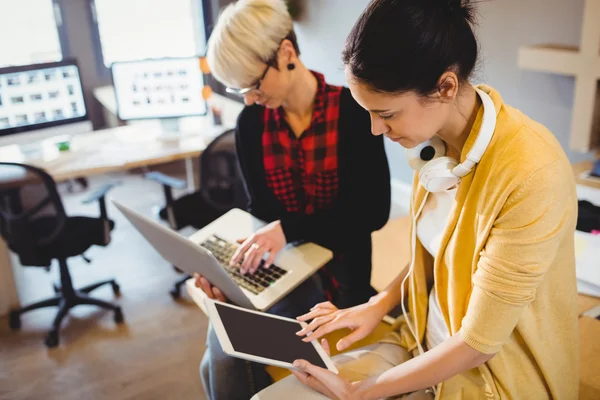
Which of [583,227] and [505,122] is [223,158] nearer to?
[583,227]

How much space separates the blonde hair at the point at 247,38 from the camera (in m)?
1.47

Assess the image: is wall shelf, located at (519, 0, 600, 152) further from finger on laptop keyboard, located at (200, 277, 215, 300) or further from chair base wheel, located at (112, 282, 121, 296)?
chair base wheel, located at (112, 282, 121, 296)

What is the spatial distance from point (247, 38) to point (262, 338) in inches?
29.8

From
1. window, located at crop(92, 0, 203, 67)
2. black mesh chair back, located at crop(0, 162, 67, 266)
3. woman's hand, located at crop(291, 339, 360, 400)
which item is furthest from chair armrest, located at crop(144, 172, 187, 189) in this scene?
window, located at crop(92, 0, 203, 67)

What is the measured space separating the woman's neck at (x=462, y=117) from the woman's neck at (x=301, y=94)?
26.3 inches

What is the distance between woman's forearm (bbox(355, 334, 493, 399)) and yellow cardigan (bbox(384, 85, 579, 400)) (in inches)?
1.1

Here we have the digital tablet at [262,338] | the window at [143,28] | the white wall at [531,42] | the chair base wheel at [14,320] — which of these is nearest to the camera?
the digital tablet at [262,338]

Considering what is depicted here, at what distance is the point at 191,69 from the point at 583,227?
227 cm

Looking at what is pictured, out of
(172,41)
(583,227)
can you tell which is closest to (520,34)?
(583,227)

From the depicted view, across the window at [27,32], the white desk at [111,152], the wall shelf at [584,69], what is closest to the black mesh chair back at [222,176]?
the white desk at [111,152]

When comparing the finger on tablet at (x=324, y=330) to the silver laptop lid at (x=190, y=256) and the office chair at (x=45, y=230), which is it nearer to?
the silver laptop lid at (x=190, y=256)

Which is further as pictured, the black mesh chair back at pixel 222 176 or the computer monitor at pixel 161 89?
the computer monitor at pixel 161 89

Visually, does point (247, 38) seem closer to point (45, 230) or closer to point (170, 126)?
point (45, 230)

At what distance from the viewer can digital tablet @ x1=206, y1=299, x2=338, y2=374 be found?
1.09 meters
